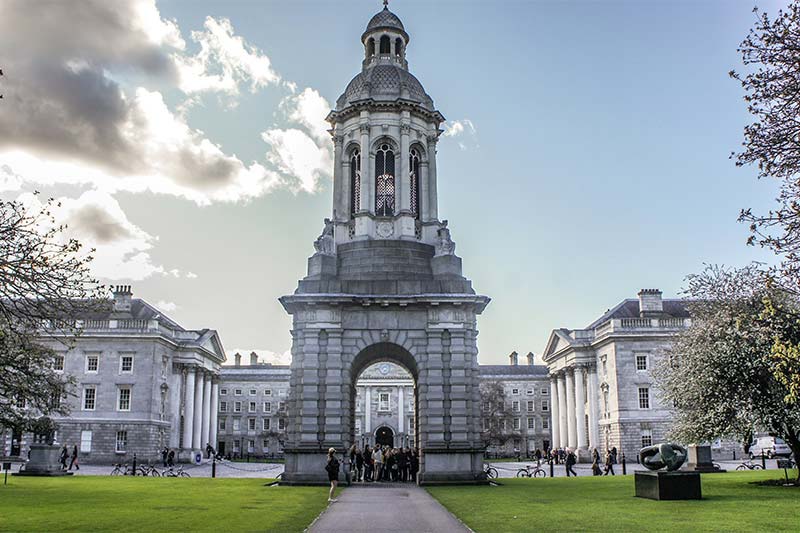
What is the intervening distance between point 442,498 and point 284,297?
11.3m

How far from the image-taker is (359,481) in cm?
3194

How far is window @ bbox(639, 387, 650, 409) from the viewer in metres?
60.1

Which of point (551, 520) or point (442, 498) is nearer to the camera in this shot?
point (551, 520)

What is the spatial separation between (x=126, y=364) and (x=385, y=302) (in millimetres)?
39070

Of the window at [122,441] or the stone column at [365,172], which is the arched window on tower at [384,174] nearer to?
the stone column at [365,172]

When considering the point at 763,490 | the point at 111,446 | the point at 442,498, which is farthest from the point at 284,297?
the point at 111,446

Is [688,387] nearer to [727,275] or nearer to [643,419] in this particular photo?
[727,275]

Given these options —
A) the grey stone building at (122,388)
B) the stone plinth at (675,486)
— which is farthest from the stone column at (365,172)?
the grey stone building at (122,388)

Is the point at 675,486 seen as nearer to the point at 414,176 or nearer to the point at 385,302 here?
the point at 385,302

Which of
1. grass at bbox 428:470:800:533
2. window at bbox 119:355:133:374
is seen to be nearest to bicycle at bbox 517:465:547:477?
grass at bbox 428:470:800:533

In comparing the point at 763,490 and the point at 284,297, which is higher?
the point at 284,297

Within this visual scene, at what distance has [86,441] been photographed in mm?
60000

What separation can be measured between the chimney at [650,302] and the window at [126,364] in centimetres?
4147

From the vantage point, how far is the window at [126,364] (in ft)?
204
